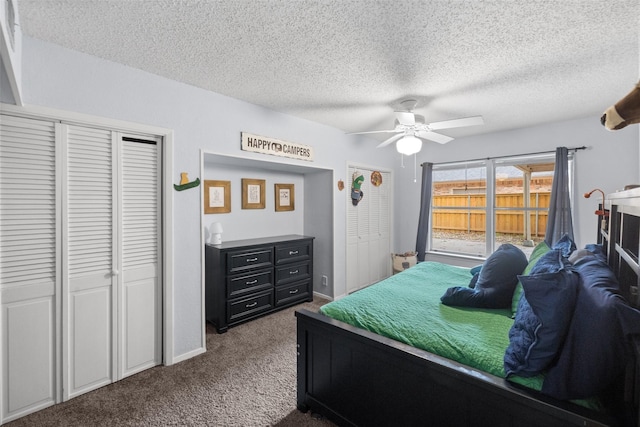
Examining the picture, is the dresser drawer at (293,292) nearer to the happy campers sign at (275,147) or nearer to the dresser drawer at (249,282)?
the dresser drawer at (249,282)

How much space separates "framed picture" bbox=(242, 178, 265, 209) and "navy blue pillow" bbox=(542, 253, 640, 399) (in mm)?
3376

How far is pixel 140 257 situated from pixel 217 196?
51.1 inches

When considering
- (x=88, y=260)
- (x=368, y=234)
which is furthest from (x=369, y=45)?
(x=368, y=234)

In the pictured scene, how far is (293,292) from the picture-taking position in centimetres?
380

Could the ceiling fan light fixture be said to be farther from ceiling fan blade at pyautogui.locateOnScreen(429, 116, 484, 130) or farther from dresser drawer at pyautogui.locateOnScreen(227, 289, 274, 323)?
dresser drawer at pyautogui.locateOnScreen(227, 289, 274, 323)


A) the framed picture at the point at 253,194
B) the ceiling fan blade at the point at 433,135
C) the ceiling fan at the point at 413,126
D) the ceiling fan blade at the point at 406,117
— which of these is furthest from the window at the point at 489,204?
the framed picture at the point at 253,194

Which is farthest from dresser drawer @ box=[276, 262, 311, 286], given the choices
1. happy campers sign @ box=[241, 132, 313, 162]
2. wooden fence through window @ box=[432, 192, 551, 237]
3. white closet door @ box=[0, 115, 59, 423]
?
wooden fence through window @ box=[432, 192, 551, 237]

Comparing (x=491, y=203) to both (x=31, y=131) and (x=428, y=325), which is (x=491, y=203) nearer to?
(x=428, y=325)

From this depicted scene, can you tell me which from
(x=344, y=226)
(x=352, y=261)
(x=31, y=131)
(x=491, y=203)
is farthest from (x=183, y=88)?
(x=491, y=203)

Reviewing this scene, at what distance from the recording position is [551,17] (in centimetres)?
160

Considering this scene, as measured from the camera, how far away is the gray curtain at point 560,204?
340 centimetres

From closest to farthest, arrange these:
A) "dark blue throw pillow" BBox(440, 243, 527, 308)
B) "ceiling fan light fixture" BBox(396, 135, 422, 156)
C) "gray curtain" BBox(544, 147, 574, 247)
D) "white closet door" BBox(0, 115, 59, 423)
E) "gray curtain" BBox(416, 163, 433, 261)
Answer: "white closet door" BBox(0, 115, 59, 423), "dark blue throw pillow" BBox(440, 243, 527, 308), "ceiling fan light fixture" BBox(396, 135, 422, 156), "gray curtain" BBox(544, 147, 574, 247), "gray curtain" BBox(416, 163, 433, 261)

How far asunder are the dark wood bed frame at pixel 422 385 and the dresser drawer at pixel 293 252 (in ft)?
5.32

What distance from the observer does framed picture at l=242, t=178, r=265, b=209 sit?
3.79m
